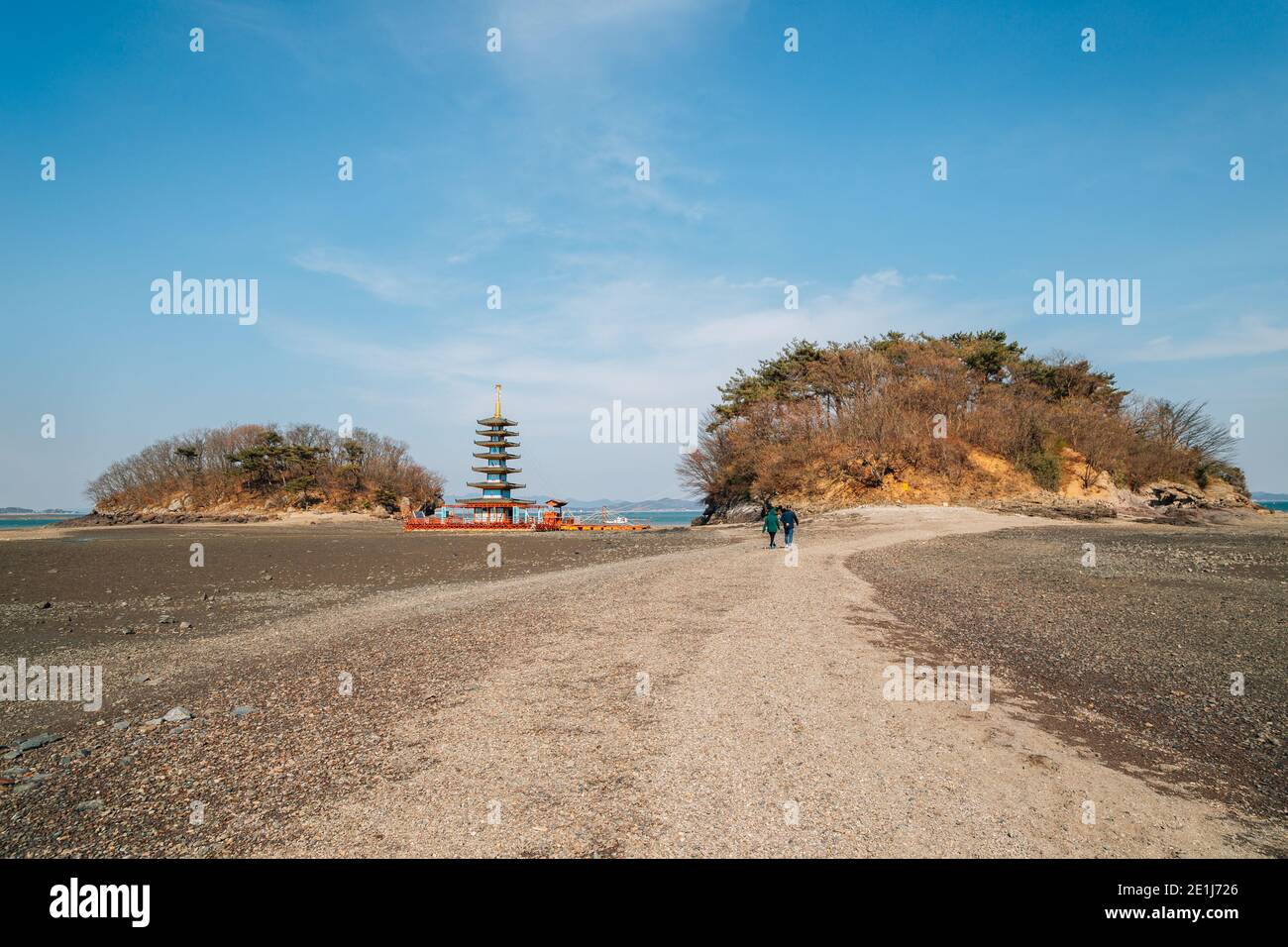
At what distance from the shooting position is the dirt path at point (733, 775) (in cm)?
416

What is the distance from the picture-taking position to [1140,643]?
9820 millimetres

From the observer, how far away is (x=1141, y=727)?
6.56 meters

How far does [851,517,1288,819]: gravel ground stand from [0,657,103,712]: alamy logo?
39.6 ft

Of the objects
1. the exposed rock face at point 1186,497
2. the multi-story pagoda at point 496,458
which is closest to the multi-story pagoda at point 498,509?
the multi-story pagoda at point 496,458

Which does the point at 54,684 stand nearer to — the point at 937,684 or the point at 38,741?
the point at 38,741

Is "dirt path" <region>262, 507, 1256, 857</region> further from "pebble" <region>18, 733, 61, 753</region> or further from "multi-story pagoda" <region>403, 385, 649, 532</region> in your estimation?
"multi-story pagoda" <region>403, 385, 649, 532</region>

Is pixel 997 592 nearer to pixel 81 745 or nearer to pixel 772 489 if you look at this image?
pixel 81 745
